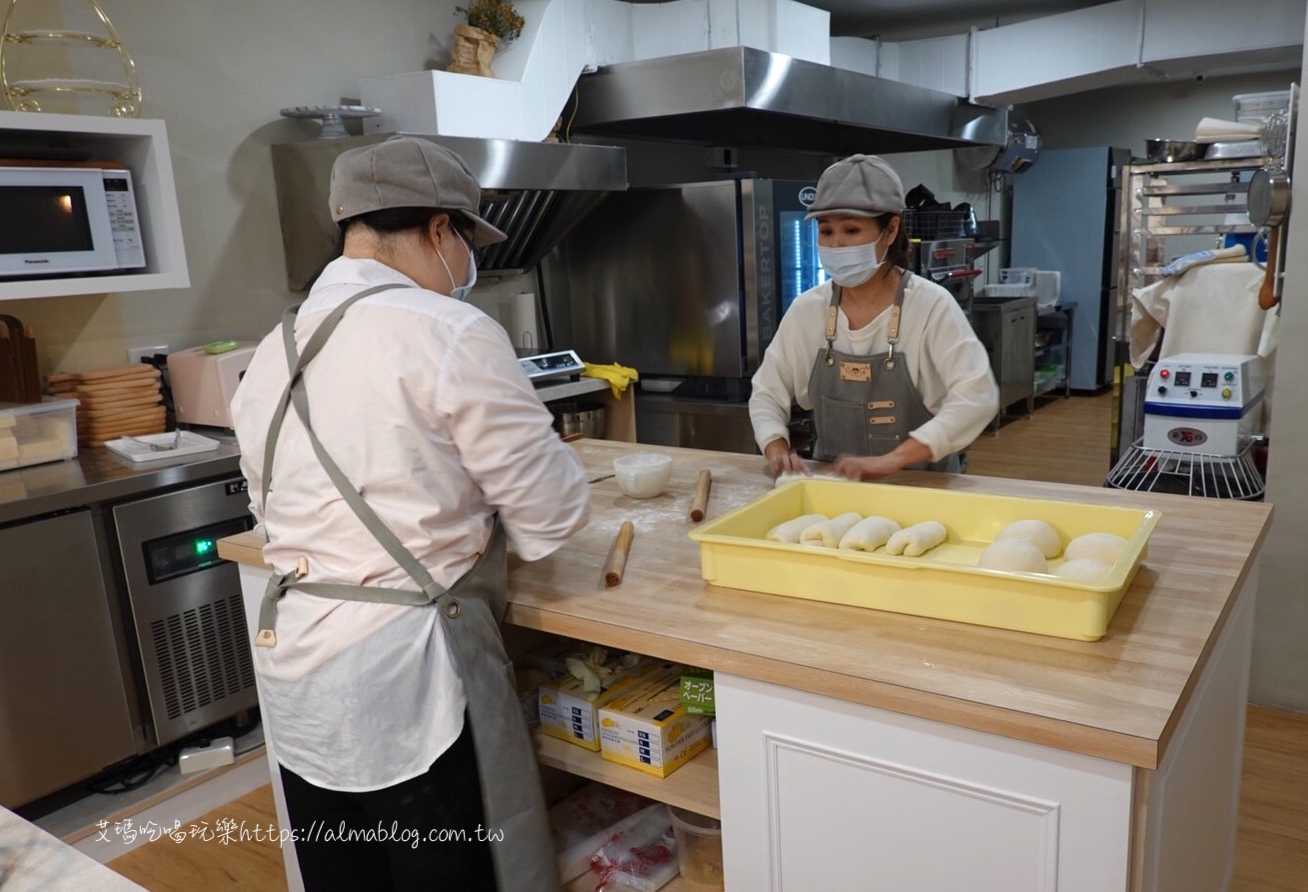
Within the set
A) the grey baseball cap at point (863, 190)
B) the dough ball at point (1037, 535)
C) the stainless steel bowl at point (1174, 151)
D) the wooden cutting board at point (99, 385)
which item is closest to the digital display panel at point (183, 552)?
the wooden cutting board at point (99, 385)

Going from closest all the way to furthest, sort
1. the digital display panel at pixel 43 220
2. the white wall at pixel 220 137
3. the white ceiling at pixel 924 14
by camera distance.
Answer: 1. the digital display panel at pixel 43 220
2. the white wall at pixel 220 137
3. the white ceiling at pixel 924 14

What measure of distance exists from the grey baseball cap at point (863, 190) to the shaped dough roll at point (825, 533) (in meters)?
0.95

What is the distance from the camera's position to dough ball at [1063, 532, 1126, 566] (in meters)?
1.41

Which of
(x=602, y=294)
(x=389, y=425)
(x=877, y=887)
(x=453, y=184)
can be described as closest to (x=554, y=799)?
(x=877, y=887)

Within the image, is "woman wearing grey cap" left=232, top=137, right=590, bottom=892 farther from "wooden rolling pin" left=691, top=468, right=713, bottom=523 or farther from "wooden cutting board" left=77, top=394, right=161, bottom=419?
"wooden cutting board" left=77, top=394, right=161, bottom=419

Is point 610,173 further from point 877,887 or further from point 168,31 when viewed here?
point 877,887

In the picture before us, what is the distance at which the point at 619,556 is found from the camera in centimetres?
165

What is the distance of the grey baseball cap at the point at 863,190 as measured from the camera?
7.45ft

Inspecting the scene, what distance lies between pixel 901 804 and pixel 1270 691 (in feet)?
7.68

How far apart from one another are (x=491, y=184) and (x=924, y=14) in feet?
13.1

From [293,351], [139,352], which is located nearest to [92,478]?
[139,352]

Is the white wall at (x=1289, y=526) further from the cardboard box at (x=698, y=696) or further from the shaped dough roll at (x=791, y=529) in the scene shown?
the cardboard box at (x=698, y=696)

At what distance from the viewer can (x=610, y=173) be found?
4.01 meters

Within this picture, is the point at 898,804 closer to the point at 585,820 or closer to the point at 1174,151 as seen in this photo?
the point at 585,820
